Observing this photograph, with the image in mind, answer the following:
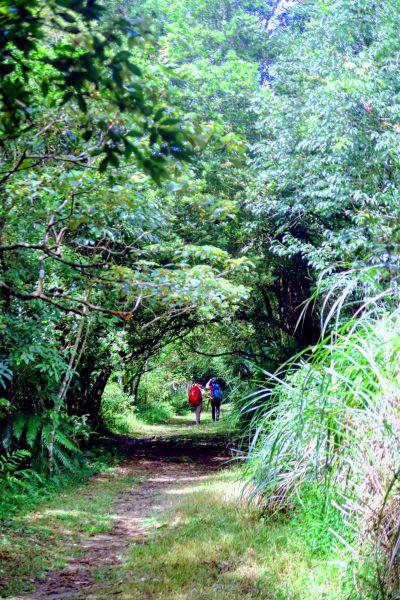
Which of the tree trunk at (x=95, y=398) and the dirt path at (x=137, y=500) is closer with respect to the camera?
the dirt path at (x=137, y=500)

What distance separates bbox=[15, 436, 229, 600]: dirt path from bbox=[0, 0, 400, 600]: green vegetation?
0.52 m

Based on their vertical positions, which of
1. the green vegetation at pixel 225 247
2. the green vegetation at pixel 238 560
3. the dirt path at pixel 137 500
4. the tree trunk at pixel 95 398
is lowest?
the dirt path at pixel 137 500

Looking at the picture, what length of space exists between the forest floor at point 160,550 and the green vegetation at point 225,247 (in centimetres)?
6

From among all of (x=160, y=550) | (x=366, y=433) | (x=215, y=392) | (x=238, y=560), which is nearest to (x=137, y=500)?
→ (x=160, y=550)

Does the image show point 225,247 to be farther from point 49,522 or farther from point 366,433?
point 366,433

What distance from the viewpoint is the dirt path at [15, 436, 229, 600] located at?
15.6ft

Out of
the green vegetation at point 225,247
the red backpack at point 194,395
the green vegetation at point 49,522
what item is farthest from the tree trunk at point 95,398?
the red backpack at point 194,395

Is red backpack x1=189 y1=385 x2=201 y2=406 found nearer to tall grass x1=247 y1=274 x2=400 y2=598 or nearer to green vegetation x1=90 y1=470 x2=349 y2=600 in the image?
green vegetation x1=90 y1=470 x2=349 y2=600

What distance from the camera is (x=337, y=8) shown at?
9398 mm

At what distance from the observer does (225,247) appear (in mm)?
12016

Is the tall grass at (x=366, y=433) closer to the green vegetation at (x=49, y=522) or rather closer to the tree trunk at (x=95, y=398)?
the green vegetation at (x=49, y=522)

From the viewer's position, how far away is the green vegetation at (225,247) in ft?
10.2

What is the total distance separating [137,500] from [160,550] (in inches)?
129

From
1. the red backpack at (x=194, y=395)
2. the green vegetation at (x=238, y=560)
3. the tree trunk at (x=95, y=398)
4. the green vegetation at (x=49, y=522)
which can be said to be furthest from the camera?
the red backpack at (x=194, y=395)
